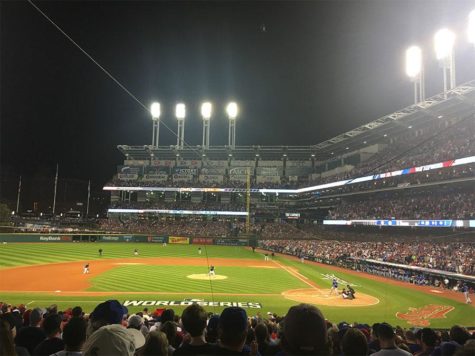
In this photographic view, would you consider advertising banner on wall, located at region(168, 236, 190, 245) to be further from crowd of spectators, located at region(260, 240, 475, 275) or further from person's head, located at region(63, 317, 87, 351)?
person's head, located at region(63, 317, 87, 351)

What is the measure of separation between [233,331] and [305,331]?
2.15 feet

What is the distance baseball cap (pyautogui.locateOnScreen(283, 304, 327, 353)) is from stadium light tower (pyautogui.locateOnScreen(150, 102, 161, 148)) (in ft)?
245

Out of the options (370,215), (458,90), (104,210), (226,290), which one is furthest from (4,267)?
(104,210)

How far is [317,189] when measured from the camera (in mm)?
68062

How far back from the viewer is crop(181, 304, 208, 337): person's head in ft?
12.0

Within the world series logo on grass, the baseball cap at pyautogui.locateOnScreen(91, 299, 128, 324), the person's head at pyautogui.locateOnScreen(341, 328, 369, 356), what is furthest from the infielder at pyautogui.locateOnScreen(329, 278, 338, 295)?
the baseball cap at pyautogui.locateOnScreen(91, 299, 128, 324)

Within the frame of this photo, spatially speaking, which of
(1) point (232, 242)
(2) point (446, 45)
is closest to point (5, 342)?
(2) point (446, 45)

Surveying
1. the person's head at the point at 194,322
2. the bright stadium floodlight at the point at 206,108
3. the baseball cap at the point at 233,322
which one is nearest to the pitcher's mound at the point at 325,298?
the person's head at the point at 194,322

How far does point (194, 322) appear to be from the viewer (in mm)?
3715

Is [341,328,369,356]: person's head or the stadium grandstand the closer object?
[341,328,369,356]: person's head

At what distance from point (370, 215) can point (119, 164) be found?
6900 cm

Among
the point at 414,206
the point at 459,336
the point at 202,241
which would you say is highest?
the point at 414,206

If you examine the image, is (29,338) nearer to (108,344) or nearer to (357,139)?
(108,344)

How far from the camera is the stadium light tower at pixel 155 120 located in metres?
75.4
